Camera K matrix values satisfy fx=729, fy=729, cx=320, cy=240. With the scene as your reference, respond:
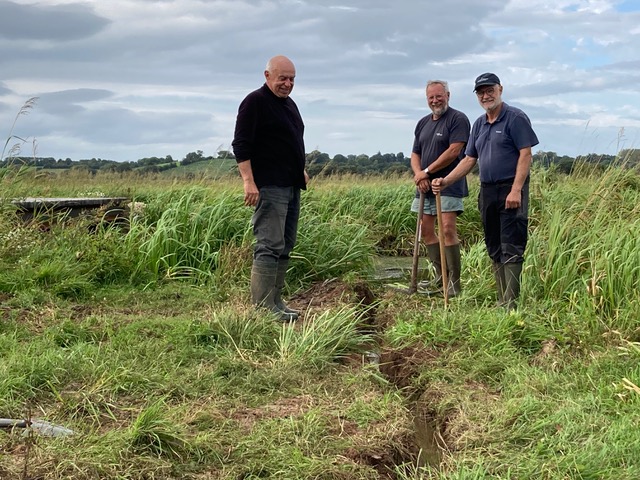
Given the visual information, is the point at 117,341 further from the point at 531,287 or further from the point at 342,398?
the point at 531,287

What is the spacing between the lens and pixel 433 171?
6.90m

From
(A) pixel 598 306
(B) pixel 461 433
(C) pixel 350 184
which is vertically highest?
(C) pixel 350 184

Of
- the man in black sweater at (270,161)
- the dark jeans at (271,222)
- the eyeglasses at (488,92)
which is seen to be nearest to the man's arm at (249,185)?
the man in black sweater at (270,161)

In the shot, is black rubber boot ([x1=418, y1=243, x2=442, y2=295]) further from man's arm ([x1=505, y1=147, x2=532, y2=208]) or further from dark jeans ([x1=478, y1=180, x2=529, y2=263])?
man's arm ([x1=505, y1=147, x2=532, y2=208])

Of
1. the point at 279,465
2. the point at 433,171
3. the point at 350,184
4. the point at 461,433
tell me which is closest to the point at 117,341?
the point at 279,465

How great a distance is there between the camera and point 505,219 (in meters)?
5.60

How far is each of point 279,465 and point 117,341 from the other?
1.98 m

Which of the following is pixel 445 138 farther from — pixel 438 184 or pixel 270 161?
pixel 270 161

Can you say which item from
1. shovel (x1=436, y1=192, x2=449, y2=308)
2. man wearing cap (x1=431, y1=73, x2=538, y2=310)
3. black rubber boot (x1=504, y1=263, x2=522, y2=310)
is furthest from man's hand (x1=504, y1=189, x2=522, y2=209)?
shovel (x1=436, y1=192, x2=449, y2=308)

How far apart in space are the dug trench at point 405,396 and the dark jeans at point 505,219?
111 centimetres

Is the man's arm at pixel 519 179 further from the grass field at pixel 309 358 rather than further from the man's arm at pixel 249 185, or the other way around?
the man's arm at pixel 249 185

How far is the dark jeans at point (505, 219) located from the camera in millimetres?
5563

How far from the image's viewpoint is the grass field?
321 centimetres

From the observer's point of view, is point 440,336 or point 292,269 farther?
point 292,269
